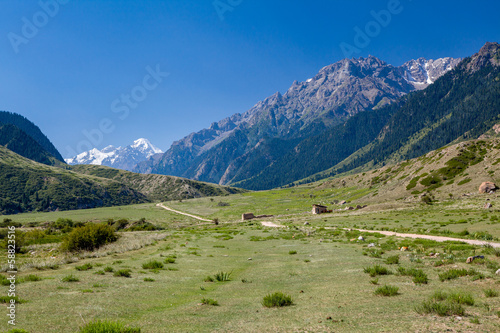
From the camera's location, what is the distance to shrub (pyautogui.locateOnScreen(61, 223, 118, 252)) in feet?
115

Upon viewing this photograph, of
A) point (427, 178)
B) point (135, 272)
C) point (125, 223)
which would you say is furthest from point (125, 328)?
point (427, 178)

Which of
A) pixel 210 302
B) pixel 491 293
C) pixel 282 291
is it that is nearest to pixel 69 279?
pixel 210 302

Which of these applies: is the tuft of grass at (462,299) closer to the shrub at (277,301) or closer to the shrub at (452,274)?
the shrub at (452,274)

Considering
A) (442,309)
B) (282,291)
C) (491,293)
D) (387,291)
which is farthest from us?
(282,291)

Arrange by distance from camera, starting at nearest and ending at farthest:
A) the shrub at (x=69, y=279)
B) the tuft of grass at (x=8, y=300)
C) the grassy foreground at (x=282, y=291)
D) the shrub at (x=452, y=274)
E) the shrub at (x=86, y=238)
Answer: the grassy foreground at (x=282, y=291) → the tuft of grass at (x=8, y=300) → the shrub at (x=452, y=274) → the shrub at (x=69, y=279) → the shrub at (x=86, y=238)

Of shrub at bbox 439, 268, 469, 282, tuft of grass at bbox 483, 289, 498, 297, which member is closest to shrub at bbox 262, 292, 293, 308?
→ tuft of grass at bbox 483, 289, 498, 297

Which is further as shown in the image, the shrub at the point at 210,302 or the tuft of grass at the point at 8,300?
the shrub at the point at 210,302

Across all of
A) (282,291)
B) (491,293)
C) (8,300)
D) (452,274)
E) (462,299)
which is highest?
A: (8,300)

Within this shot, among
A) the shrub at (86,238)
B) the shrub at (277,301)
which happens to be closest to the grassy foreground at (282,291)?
the shrub at (277,301)

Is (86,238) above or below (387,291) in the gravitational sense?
above

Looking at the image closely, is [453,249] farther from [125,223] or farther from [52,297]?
[125,223]

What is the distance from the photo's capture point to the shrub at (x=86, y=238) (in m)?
35.2

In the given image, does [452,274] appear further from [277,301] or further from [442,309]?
[277,301]

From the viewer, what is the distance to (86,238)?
118 ft
